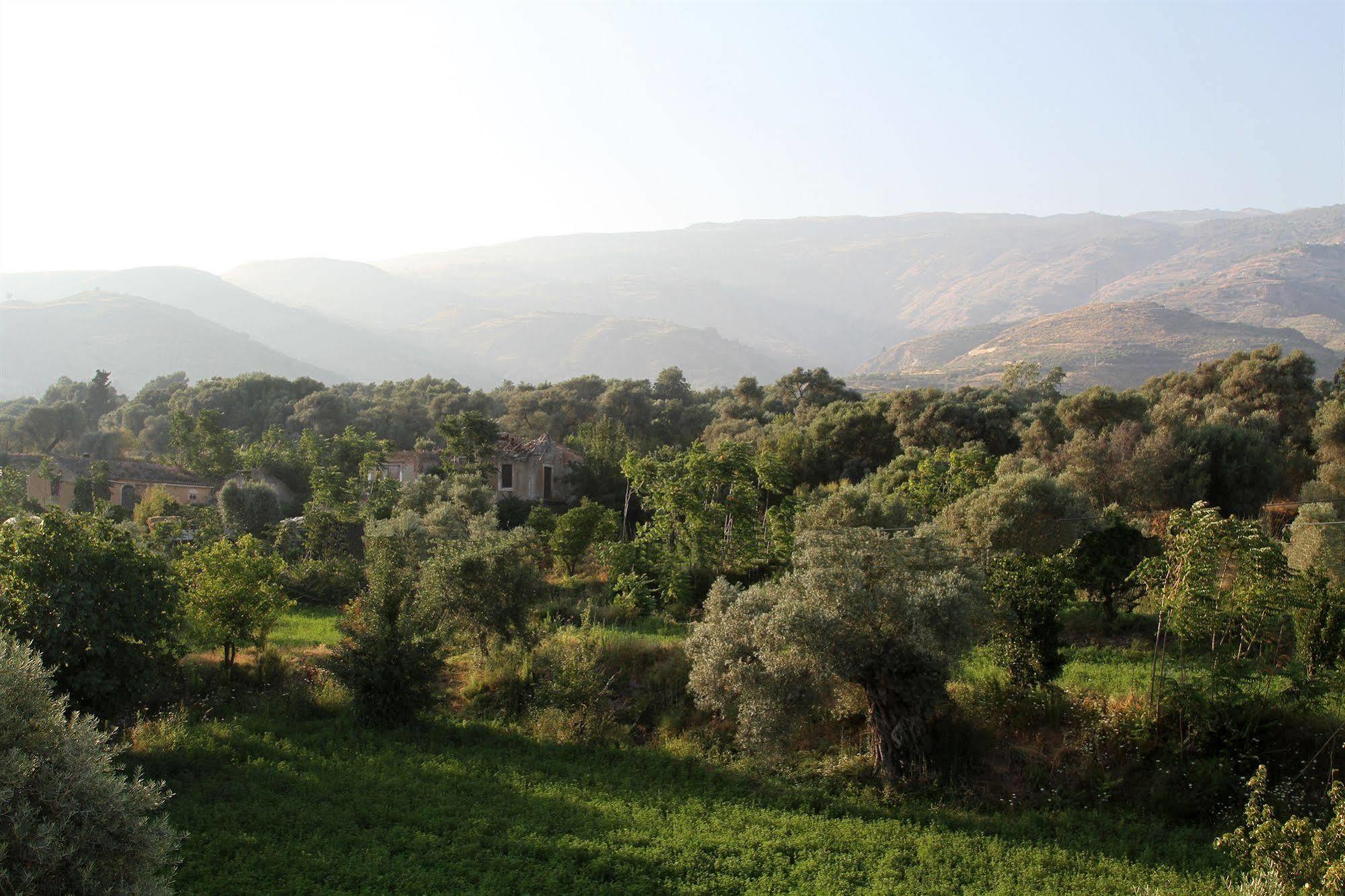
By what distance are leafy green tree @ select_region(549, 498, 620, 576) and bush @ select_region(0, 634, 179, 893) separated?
20.3 m

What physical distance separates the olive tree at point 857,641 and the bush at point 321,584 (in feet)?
55.1

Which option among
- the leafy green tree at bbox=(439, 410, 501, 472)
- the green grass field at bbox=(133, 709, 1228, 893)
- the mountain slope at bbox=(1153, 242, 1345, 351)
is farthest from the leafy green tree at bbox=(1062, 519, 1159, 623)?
the mountain slope at bbox=(1153, 242, 1345, 351)

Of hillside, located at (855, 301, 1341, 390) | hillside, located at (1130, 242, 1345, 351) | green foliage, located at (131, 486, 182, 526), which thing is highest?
hillside, located at (1130, 242, 1345, 351)

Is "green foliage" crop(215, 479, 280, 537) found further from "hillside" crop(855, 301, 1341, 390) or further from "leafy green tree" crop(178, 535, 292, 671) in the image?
"hillside" crop(855, 301, 1341, 390)

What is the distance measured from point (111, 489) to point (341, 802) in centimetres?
4050

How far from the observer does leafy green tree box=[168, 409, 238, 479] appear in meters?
46.6

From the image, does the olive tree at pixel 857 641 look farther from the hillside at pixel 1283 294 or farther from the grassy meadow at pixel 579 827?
the hillside at pixel 1283 294

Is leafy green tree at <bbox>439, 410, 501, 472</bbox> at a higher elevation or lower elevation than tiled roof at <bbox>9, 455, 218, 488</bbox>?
higher

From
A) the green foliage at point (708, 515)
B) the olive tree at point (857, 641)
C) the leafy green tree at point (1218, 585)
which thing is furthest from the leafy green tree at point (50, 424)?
the leafy green tree at point (1218, 585)

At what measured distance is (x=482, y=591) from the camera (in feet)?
64.7

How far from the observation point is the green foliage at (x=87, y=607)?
14875 millimetres

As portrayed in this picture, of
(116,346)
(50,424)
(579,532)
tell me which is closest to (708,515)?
(579,532)

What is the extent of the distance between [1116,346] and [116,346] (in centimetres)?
15962

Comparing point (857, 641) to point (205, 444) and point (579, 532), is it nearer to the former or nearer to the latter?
point (579, 532)
